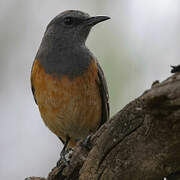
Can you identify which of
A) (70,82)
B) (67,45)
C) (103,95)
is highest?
(67,45)

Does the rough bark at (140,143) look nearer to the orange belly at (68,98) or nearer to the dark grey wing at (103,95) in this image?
the orange belly at (68,98)

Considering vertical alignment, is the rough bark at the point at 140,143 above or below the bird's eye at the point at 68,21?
below

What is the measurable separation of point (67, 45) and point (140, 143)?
3.53 metres

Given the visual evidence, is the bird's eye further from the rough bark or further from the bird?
the rough bark

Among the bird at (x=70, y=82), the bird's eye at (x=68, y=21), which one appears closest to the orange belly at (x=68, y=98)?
the bird at (x=70, y=82)

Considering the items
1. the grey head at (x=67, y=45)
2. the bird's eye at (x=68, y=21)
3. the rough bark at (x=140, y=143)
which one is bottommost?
the rough bark at (x=140, y=143)

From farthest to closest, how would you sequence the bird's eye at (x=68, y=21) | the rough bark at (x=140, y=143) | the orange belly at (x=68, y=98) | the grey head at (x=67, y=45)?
1. the bird's eye at (x=68, y=21)
2. the grey head at (x=67, y=45)
3. the orange belly at (x=68, y=98)
4. the rough bark at (x=140, y=143)

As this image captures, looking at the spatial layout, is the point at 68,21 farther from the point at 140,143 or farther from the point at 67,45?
the point at 140,143

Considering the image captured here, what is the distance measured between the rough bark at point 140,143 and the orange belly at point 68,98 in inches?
82.6

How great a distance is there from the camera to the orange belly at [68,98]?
6812 millimetres

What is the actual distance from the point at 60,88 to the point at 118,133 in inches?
100

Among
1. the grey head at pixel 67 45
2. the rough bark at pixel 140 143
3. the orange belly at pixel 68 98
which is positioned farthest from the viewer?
the grey head at pixel 67 45

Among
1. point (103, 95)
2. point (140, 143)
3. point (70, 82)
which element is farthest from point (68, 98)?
point (140, 143)

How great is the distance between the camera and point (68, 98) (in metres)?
6.80
